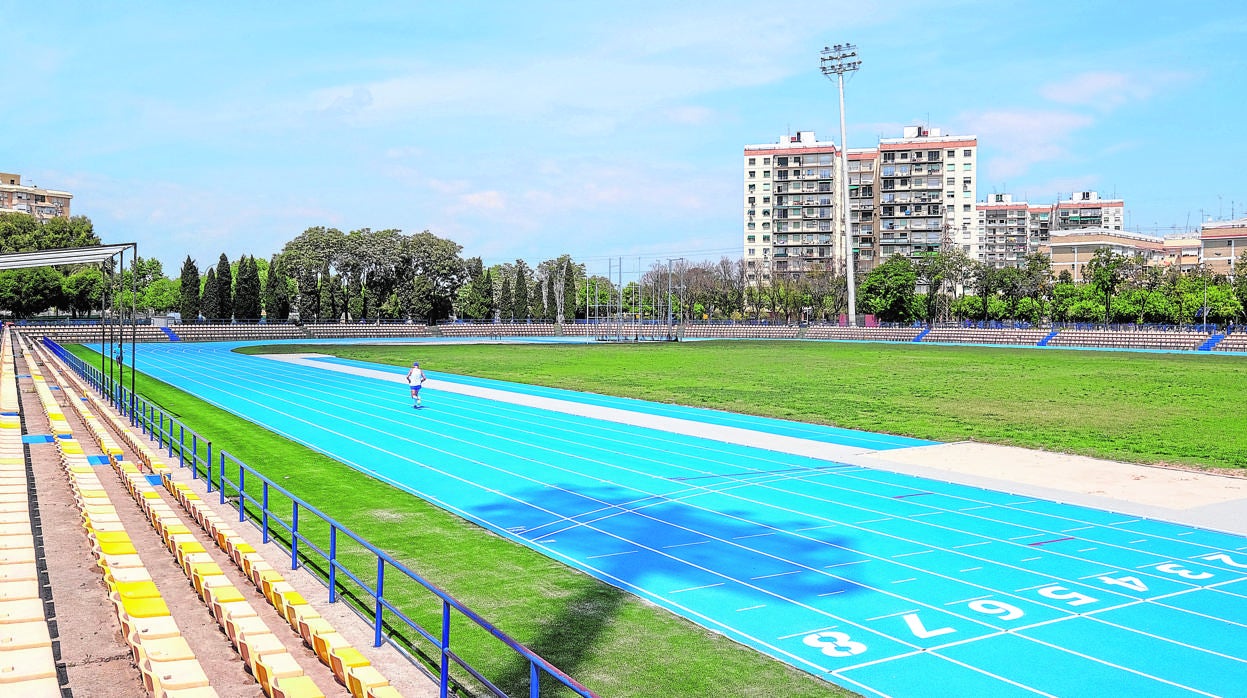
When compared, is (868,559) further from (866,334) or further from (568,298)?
(568,298)

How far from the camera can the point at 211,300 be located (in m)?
92.8

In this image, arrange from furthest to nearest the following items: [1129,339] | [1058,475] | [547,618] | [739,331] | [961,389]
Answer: [739,331], [1129,339], [961,389], [1058,475], [547,618]

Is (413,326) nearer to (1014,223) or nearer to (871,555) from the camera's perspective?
(871,555)

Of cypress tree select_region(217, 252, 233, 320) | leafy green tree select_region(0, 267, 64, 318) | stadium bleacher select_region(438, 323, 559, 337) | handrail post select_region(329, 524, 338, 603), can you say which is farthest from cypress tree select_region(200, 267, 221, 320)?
handrail post select_region(329, 524, 338, 603)

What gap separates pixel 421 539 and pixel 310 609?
14.8ft

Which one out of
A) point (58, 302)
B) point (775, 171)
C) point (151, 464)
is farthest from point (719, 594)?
point (775, 171)

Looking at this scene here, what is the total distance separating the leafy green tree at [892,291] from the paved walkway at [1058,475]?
7794cm

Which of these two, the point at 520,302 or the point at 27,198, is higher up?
the point at 27,198

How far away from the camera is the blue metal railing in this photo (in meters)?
6.24

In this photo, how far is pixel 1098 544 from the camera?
12539 mm

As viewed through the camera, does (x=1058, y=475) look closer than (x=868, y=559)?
No

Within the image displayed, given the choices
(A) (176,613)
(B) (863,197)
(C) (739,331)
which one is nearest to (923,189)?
(B) (863,197)

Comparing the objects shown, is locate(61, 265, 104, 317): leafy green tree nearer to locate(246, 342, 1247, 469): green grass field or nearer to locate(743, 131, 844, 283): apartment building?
locate(246, 342, 1247, 469): green grass field

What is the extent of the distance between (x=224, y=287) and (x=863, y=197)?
7759 centimetres
